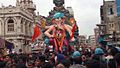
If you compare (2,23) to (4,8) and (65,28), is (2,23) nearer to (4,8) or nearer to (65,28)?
(4,8)

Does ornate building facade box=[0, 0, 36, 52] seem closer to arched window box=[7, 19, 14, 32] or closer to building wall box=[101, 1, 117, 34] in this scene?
arched window box=[7, 19, 14, 32]

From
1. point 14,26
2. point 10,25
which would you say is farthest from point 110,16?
point 10,25

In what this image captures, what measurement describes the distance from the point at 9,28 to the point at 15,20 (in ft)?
8.62

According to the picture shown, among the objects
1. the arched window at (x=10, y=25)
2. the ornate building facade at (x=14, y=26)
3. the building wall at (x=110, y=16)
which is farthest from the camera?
the arched window at (x=10, y=25)

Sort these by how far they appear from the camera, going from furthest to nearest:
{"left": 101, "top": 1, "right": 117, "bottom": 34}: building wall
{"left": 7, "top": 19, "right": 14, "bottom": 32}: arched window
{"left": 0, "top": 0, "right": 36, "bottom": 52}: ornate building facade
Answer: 1. {"left": 7, "top": 19, "right": 14, "bottom": 32}: arched window
2. {"left": 0, "top": 0, "right": 36, "bottom": 52}: ornate building facade
3. {"left": 101, "top": 1, "right": 117, "bottom": 34}: building wall

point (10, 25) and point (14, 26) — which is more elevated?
point (10, 25)

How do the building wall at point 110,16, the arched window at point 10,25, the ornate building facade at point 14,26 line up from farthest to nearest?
the arched window at point 10,25, the ornate building facade at point 14,26, the building wall at point 110,16

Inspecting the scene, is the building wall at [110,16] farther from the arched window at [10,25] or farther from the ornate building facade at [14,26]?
the arched window at [10,25]

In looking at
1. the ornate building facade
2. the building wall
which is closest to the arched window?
the ornate building facade

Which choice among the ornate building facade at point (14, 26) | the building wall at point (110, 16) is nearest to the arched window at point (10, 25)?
the ornate building facade at point (14, 26)

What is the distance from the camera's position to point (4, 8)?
75062 millimetres

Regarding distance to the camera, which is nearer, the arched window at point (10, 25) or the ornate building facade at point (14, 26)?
the ornate building facade at point (14, 26)

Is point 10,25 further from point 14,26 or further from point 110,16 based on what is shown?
point 110,16

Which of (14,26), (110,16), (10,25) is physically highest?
(110,16)
